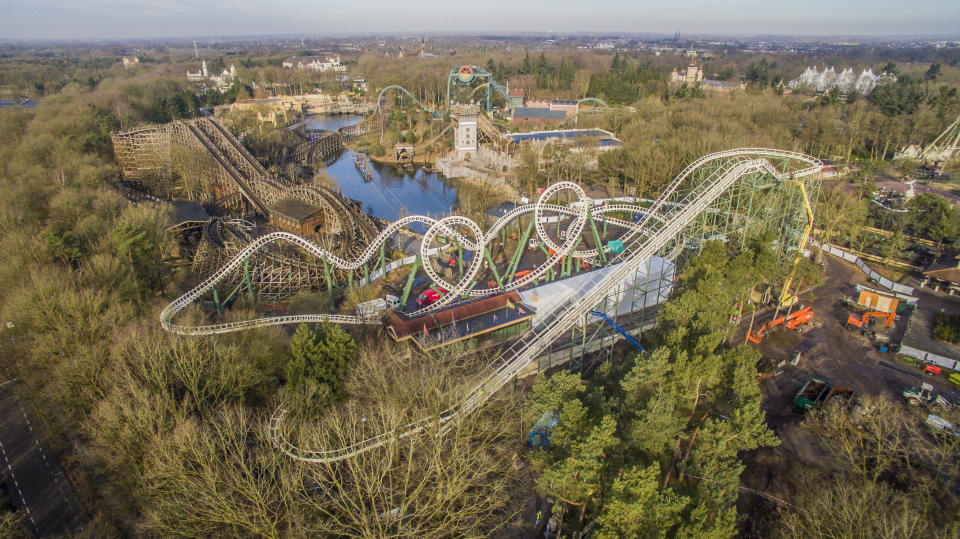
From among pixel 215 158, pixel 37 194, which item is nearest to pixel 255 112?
pixel 215 158

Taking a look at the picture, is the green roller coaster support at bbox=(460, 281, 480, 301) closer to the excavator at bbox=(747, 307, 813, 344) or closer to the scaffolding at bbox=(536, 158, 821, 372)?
the scaffolding at bbox=(536, 158, 821, 372)

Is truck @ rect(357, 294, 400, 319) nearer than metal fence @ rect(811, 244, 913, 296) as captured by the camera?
Yes

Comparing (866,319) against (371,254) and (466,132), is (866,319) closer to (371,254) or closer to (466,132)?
(371,254)

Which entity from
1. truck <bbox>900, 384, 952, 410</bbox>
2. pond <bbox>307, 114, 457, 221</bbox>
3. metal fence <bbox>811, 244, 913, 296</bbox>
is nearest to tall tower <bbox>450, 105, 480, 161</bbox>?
pond <bbox>307, 114, 457, 221</bbox>

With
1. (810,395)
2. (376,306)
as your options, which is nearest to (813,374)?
(810,395)

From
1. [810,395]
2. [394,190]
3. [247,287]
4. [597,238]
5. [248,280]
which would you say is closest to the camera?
[810,395]
